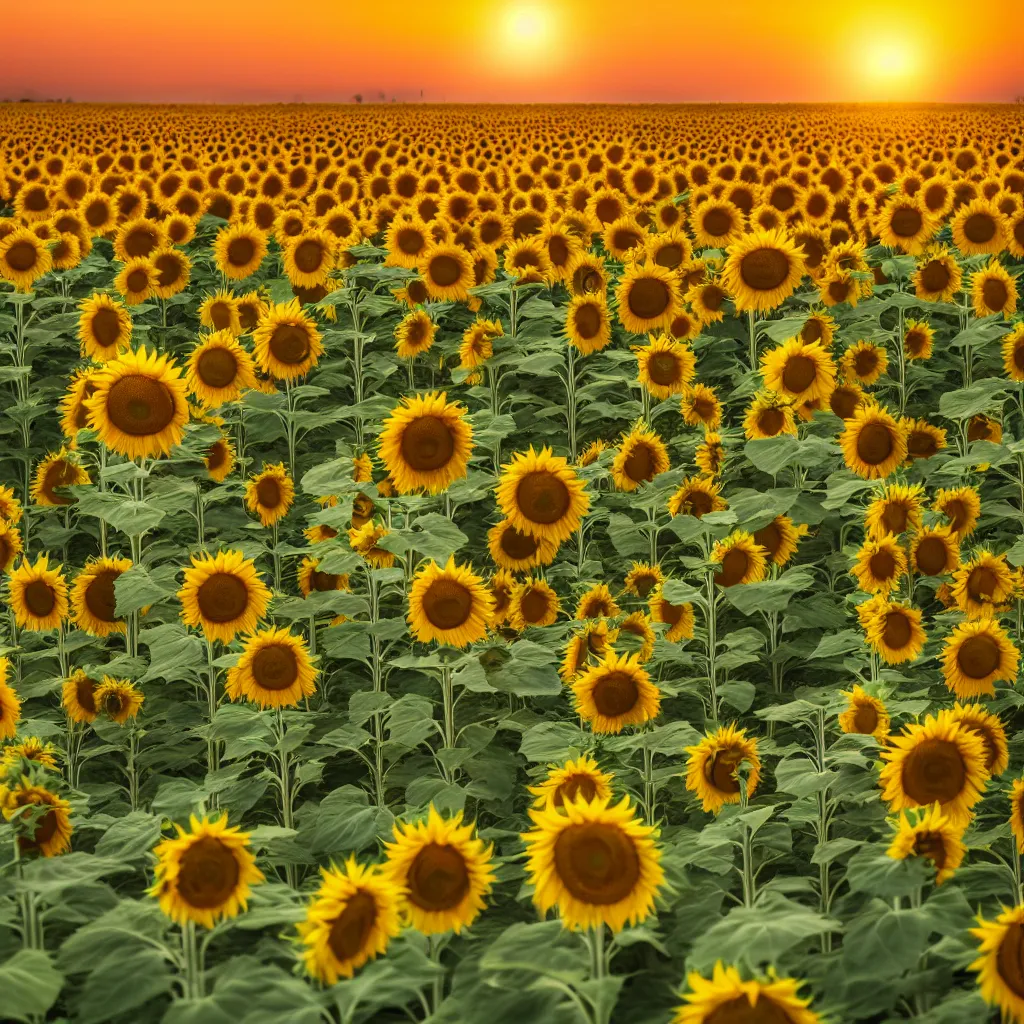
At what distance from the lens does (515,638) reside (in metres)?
5.41

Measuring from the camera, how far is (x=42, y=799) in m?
3.41

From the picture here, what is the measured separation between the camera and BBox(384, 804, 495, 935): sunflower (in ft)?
9.66

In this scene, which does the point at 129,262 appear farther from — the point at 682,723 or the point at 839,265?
the point at 682,723

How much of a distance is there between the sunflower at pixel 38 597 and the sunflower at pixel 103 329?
1.91 m

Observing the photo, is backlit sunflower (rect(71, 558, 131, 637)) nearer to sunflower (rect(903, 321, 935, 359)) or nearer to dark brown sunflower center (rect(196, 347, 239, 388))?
dark brown sunflower center (rect(196, 347, 239, 388))

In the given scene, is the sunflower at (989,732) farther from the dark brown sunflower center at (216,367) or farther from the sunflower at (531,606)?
the dark brown sunflower center at (216,367)

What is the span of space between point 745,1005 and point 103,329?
5.64 meters

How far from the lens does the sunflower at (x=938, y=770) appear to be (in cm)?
343

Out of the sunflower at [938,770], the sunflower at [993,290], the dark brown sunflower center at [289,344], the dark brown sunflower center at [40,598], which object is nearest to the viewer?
the sunflower at [938,770]

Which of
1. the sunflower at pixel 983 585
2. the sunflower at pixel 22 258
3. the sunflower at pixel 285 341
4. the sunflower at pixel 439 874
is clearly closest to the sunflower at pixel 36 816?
the sunflower at pixel 439 874

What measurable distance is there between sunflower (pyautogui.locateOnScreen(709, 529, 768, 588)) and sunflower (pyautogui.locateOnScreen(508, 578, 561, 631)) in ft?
2.49

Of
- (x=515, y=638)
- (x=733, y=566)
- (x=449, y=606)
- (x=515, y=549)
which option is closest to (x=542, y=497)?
(x=515, y=549)

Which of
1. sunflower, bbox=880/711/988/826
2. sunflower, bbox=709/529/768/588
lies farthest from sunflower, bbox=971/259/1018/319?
sunflower, bbox=880/711/988/826

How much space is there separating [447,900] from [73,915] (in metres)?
1.20
